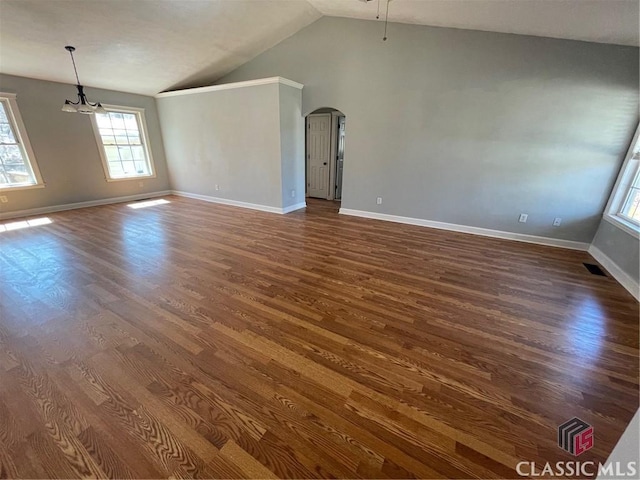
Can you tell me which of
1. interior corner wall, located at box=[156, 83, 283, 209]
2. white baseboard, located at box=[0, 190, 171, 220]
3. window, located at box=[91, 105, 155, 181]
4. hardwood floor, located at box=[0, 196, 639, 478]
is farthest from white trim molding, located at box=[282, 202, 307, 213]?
window, located at box=[91, 105, 155, 181]

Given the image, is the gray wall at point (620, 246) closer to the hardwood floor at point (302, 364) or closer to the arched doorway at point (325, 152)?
the hardwood floor at point (302, 364)

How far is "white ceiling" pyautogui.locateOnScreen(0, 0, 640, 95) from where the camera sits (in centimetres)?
289

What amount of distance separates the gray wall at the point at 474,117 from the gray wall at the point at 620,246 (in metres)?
0.24

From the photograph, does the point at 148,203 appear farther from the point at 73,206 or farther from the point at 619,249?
the point at 619,249

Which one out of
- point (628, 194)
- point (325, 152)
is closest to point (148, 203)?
point (325, 152)

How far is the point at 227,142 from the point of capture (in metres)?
5.57

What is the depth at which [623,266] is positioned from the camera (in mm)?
2957

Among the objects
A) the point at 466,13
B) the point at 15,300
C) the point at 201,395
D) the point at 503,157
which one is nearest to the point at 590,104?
the point at 503,157

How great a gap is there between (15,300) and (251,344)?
2266 millimetres

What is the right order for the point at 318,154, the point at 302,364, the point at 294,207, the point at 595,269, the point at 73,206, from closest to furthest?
1. the point at 302,364
2. the point at 595,269
3. the point at 73,206
4. the point at 294,207
5. the point at 318,154

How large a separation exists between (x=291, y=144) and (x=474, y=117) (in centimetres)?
319

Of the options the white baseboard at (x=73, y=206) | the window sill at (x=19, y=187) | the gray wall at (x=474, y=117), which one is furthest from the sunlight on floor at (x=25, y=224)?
the gray wall at (x=474, y=117)

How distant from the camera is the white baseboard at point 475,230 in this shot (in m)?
3.85

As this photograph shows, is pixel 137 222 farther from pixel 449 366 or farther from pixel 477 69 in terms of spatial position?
pixel 477 69
